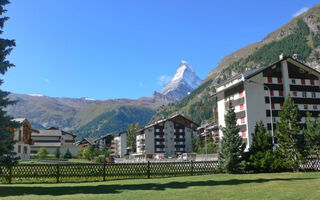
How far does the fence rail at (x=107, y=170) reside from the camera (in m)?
23.2

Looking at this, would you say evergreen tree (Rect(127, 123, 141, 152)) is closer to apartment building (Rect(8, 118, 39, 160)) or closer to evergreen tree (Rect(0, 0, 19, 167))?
apartment building (Rect(8, 118, 39, 160))

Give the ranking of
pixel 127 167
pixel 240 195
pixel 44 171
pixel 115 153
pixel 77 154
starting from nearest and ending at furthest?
pixel 240 195 → pixel 44 171 → pixel 127 167 → pixel 77 154 → pixel 115 153

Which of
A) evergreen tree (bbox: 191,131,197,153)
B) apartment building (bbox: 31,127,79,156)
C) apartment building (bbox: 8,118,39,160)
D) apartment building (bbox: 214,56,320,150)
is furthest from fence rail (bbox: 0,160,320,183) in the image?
apartment building (bbox: 31,127,79,156)

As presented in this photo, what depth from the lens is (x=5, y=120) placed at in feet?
62.2

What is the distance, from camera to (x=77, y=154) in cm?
14625

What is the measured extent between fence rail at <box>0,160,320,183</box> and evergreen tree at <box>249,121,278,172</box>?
10.6 feet

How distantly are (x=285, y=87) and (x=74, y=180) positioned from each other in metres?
57.2

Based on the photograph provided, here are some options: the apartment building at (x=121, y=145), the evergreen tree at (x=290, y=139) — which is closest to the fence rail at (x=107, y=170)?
the evergreen tree at (x=290, y=139)

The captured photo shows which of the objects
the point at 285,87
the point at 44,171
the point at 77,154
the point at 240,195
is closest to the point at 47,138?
the point at 77,154

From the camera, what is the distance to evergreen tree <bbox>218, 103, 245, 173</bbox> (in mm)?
27812

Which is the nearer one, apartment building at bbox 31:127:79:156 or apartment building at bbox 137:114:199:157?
apartment building at bbox 137:114:199:157

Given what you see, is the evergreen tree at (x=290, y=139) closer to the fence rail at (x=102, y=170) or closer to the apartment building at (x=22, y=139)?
the fence rail at (x=102, y=170)

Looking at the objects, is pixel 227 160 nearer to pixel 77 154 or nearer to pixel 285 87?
pixel 285 87

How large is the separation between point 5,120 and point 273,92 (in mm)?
60331
